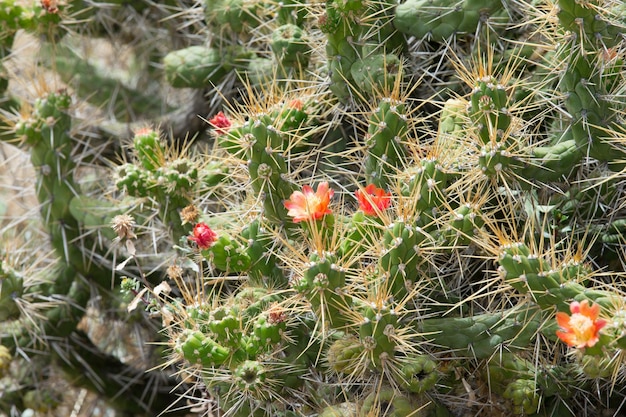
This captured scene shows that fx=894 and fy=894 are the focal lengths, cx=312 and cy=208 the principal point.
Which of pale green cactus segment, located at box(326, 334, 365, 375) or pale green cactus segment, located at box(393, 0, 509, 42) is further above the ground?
pale green cactus segment, located at box(393, 0, 509, 42)

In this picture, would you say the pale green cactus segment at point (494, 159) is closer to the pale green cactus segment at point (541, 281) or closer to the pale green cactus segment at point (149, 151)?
the pale green cactus segment at point (541, 281)

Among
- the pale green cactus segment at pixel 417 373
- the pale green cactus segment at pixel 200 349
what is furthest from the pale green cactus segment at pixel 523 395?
the pale green cactus segment at pixel 200 349

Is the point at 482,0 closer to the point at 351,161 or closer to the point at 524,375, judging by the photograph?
the point at 351,161

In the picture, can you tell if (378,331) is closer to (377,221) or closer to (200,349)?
(377,221)

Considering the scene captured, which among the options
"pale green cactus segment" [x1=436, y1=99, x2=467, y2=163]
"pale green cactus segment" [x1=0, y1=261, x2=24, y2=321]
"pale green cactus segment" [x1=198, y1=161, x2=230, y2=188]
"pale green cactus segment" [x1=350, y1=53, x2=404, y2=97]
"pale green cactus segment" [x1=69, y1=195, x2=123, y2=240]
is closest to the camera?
"pale green cactus segment" [x1=436, y1=99, x2=467, y2=163]

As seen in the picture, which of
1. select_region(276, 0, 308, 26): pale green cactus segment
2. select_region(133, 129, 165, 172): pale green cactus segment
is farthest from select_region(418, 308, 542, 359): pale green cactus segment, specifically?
select_region(276, 0, 308, 26): pale green cactus segment

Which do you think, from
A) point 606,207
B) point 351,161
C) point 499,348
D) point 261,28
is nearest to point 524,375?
point 499,348

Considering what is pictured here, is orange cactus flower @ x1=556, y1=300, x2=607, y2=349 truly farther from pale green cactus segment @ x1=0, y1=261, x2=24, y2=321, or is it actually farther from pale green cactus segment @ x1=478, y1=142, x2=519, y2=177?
pale green cactus segment @ x1=0, y1=261, x2=24, y2=321
